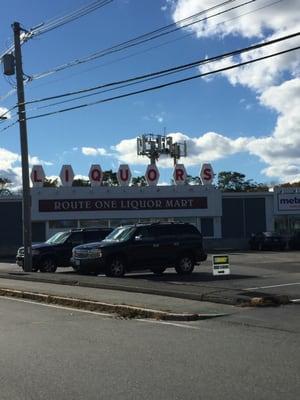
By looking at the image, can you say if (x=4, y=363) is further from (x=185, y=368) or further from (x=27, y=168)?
(x=27, y=168)

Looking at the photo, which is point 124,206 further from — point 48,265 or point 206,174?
point 48,265

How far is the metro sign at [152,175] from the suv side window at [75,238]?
77.6ft

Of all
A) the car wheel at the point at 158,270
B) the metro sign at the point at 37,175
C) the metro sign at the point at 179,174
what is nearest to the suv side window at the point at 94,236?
the car wheel at the point at 158,270

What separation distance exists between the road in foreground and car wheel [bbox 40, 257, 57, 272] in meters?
13.8

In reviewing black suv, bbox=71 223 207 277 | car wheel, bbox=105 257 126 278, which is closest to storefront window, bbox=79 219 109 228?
black suv, bbox=71 223 207 277

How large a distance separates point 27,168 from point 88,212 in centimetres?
2191

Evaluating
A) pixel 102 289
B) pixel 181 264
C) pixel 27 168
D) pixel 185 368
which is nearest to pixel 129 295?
pixel 102 289

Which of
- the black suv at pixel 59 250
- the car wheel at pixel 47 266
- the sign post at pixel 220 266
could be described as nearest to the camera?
the sign post at pixel 220 266

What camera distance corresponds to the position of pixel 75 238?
27.4 m

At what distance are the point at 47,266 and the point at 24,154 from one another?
16.0ft

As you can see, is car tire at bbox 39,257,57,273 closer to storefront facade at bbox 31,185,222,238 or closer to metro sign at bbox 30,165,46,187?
storefront facade at bbox 31,185,222,238

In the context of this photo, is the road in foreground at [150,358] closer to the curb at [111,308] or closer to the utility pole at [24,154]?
the curb at [111,308]

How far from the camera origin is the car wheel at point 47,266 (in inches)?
1078

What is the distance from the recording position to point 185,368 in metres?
8.17
